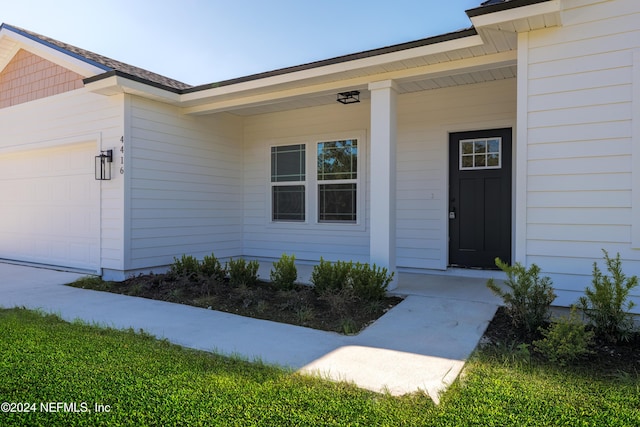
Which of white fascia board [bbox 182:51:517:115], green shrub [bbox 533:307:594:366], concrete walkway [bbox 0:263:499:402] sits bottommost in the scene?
concrete walkway [bbox 0:263:499:402]

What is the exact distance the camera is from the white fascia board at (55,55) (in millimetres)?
6734

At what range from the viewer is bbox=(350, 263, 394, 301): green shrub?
5.00 m

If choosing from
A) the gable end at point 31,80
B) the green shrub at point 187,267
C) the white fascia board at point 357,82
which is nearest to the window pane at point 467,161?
the white fascia board at point 357,82

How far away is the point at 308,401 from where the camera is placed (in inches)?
99.6

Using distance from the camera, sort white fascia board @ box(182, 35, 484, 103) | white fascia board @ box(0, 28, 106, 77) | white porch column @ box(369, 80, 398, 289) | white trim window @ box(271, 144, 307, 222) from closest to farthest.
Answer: white fascia board @ box(182, 35, 484, 103) → white porch column @ box(369, 80, 398, 289) → white fascia board @ box(0, 28, 106, 77) → white trim window @ box(271, 144, 307, 222)

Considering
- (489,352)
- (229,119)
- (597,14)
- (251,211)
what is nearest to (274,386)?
(489,352)

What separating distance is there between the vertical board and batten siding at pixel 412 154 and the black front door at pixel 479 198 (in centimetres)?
17

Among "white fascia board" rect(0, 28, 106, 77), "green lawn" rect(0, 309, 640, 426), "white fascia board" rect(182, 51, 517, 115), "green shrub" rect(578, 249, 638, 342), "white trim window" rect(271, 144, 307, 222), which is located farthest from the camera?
"white trim window" rect(271, 144, 307, 222)

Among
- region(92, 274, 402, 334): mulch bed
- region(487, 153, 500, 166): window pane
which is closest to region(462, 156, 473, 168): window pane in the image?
region(487, 153, 500, 166): window pane

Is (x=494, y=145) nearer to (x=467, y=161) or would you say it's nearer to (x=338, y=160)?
(x=467, y=161)

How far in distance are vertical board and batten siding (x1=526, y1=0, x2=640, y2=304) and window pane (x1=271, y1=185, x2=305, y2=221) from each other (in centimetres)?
470

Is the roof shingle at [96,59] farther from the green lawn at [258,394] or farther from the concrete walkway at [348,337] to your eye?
the green lawn at [258,394]

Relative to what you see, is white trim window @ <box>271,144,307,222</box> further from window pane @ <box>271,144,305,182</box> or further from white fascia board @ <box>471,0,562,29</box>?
white fascia board @ <box>471,0,562,29</box>

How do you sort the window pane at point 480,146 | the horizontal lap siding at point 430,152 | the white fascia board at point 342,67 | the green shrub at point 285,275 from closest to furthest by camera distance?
the white fascia board at point 342,67 → the green shrub at point 285,275 → the horizontal lap siding at point 430,152 → the window pane at point 480,146
